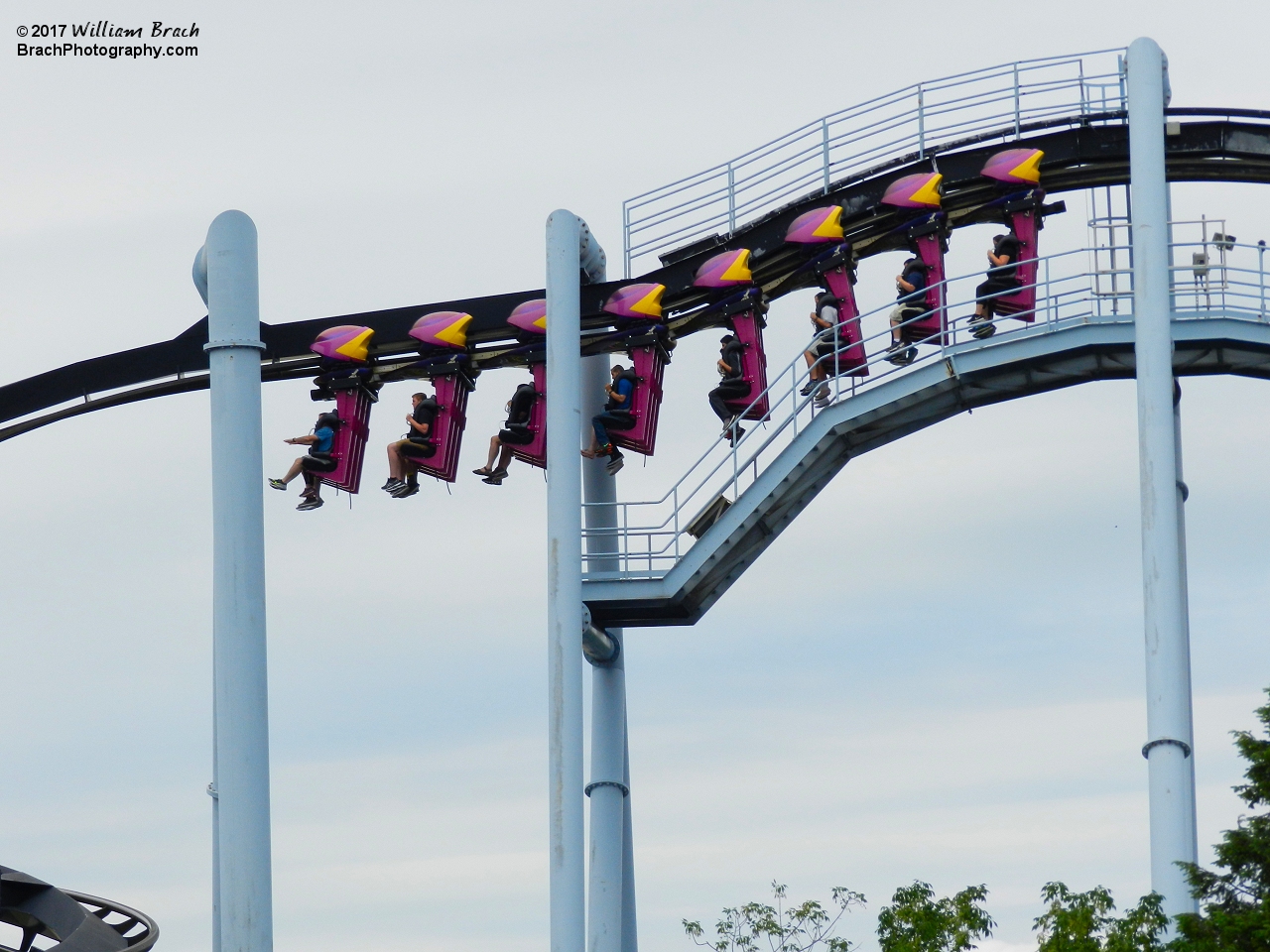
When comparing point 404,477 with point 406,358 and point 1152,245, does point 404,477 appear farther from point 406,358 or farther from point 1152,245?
point 1152,245

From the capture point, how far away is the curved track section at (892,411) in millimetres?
26844

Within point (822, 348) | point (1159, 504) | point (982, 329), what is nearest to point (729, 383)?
point (822, 348)

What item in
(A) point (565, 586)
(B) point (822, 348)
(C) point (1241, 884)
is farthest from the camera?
(B) point (822, 348)

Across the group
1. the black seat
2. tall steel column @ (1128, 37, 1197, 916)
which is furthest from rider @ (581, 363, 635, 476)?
tall steel column @ (1128, 37, 1197, 916)

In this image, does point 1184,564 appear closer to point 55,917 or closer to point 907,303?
point 907,303

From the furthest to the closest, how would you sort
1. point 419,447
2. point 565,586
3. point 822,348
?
point 419,447 → point 822,348 → point 565,586

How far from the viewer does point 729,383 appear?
2900 cm

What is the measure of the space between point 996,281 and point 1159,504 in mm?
3773

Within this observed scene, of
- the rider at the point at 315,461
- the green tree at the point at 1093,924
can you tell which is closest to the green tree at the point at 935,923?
the green tree at the point at 1093,924

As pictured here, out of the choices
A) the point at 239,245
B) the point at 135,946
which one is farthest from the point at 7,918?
the point at 239,245

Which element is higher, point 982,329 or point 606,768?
point 982,329

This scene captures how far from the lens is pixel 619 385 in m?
29.5

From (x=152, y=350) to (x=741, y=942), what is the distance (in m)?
10.0

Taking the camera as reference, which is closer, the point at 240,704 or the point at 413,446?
the point at 240,704
